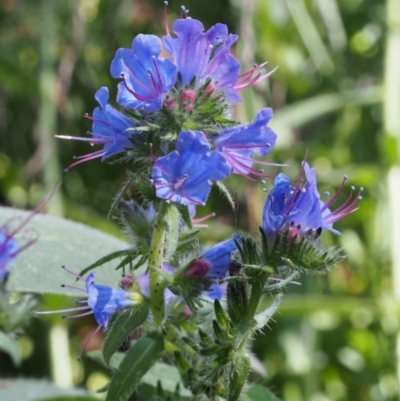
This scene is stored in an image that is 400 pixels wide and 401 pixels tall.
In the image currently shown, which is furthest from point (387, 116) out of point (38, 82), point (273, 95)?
point (38, 82)

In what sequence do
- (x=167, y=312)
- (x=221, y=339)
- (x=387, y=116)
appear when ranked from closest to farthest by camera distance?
1. (x=221, y=339)
2. (x=167, y=312)
3. (x=387, y=116)

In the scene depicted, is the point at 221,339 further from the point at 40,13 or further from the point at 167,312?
the point at 40,13

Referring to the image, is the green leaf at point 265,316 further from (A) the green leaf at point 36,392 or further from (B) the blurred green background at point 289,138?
(B) the blurred green background at point 289,138

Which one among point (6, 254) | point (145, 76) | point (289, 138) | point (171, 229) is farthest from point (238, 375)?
point (289, 138)

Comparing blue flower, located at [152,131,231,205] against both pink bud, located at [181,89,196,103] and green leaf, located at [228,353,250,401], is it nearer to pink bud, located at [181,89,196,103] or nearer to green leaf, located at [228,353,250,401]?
pink bud, located at [181,89,196,103]

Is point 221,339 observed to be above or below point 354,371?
above

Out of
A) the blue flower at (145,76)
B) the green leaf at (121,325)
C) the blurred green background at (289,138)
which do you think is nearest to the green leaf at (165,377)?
the green leaf at (121,325)

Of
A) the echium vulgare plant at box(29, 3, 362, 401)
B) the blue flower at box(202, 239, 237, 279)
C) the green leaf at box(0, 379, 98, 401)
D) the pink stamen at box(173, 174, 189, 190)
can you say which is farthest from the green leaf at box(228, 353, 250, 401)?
the green leaf at box(0, 379, 98, 401)

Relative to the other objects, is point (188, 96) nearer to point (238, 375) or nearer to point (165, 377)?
point (238, 375)

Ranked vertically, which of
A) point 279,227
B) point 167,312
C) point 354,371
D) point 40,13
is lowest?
point 354,371
